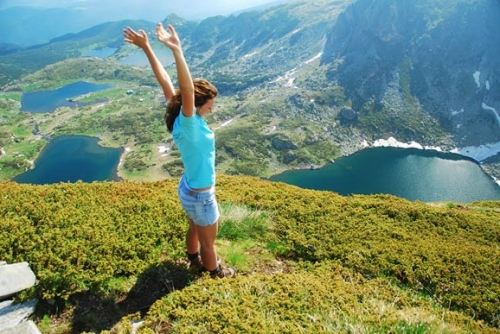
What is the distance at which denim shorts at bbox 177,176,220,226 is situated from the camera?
7.01 meters

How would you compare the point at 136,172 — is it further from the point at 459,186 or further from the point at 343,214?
the point at 343,214

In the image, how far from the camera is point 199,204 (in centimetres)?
703

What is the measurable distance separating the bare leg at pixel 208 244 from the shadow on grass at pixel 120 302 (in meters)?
0.50

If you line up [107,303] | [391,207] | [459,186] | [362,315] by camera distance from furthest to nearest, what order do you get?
1. [459,186]
2. [391,207]
3. [107,303]
4. [362,315]

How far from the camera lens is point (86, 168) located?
636 feet

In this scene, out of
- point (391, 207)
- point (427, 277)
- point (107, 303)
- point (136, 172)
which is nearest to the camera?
point (107, 303)

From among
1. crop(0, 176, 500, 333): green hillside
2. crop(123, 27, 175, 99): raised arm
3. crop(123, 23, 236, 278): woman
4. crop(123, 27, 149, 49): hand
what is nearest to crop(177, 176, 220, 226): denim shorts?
crop(123, 23, 236, 278): woman

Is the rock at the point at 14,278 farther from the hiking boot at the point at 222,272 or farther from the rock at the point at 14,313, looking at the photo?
the hiking boot at the point at 222,272

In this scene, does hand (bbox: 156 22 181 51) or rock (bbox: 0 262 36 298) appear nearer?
hand (bbox: 156 22 181 51)

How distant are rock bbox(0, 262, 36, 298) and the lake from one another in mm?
156608

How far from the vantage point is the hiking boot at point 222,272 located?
7.86 metres

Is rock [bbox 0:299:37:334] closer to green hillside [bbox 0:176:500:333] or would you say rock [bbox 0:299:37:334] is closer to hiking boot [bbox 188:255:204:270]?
green hillside [bbox 0:176:500:333]

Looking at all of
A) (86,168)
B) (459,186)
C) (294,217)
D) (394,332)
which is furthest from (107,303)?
(86,168)

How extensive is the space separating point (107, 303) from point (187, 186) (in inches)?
114
